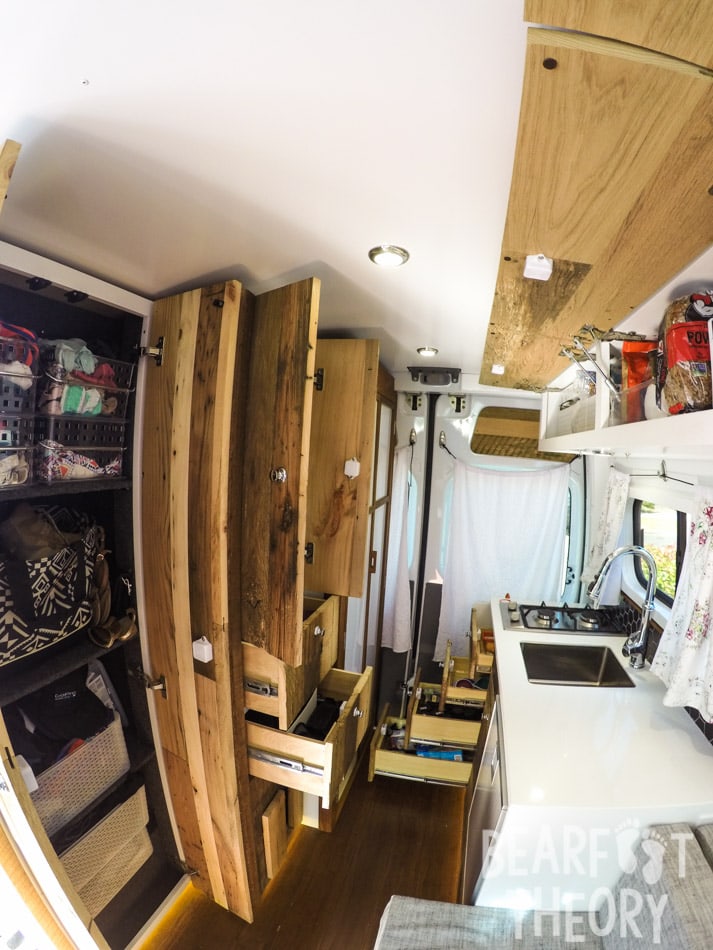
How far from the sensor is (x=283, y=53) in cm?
51

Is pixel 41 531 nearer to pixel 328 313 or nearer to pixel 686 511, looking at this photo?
pixel 328 313

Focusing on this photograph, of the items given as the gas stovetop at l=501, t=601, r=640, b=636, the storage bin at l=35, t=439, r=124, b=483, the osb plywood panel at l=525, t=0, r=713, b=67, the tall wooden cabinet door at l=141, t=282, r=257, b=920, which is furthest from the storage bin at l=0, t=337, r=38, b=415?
the gas stovetop at l=501, t=601, r=640, b=636

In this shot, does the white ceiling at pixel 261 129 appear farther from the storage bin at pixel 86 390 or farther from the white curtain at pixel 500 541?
the white curtain at pixel 500 541

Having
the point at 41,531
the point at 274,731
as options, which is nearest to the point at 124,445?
the point at 41,531

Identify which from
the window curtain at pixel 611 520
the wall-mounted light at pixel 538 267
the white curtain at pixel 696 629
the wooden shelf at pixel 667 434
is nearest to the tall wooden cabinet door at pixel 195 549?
the wall-mounted light at pixel 538 267

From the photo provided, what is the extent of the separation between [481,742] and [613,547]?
1283mm

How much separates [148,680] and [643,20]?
1856mm

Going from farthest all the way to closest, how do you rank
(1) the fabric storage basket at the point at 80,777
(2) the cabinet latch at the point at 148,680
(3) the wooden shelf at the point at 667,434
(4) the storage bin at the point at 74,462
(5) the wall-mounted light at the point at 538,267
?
(2) the cabinet latch at the point at 148,680 < (1) the fabric storage basket at the point at 80,777 < (4) the storage bin at the point at 74,462 < (5) the wall-mounted light at the point at 538,267 < (3) the wooden shelf at the point at 667,434

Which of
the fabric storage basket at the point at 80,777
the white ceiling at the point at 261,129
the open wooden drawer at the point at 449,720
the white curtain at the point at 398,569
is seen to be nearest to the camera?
the white ceiling at the point at 261,129

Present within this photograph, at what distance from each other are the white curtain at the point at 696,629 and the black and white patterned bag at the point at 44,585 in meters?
1.81

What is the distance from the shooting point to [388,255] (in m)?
1.08

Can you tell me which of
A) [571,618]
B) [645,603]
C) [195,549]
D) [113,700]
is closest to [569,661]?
[571,618]

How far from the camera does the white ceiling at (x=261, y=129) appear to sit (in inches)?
18.8

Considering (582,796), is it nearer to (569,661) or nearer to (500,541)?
(569,661)
